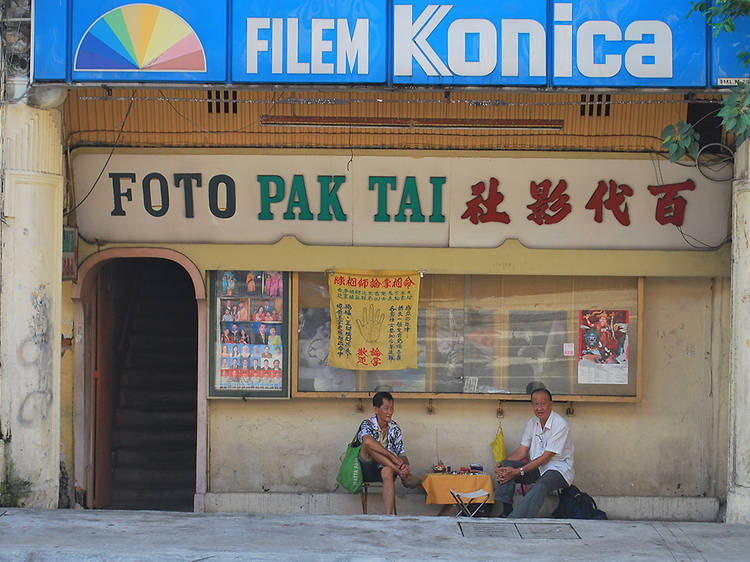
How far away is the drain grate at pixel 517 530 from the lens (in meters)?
7.45

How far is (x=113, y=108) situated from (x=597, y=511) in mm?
5928

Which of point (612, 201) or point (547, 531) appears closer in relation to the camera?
point (547, 531)

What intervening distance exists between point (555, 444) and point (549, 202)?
7.60 ft

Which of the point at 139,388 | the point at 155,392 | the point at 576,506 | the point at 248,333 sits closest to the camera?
the point at 576,506

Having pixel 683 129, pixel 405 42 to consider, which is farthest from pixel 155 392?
pixel 683 129

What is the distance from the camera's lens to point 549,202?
9.18 metres

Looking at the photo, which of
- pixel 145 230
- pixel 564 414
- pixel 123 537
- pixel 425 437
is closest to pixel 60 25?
pixel 145 230

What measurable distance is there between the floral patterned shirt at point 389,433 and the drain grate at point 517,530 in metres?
1.28

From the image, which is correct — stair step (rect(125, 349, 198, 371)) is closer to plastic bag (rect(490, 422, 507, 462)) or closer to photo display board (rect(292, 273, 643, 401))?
photo display board (rect(292, 273, 643, 401))

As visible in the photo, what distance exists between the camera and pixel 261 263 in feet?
30.2

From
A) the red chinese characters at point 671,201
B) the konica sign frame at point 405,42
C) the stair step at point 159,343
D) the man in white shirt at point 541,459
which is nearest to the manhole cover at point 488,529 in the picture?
the man in white shirt at point 541,459

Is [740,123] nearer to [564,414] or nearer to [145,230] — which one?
[564,414]

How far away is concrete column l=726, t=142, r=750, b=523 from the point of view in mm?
7664

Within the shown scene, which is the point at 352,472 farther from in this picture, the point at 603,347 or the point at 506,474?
the point at 603,347
